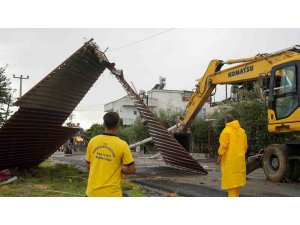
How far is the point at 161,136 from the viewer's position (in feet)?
39.0

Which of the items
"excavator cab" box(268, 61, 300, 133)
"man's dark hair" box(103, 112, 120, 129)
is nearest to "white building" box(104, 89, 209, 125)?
"excavator cab" box(268, 61, 300, 133)

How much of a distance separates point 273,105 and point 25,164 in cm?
829

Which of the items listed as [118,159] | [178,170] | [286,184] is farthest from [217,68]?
[118,159]

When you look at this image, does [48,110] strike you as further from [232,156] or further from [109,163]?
[109,163]

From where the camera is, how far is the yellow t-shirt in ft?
13.1

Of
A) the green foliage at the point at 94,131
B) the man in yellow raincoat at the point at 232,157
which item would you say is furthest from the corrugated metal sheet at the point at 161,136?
the green foliage at the point at 94,131

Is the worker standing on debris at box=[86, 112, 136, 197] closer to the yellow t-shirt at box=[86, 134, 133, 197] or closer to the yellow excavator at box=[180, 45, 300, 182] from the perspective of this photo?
the yellow t-shirt at box=[86, 134, 133, 197]

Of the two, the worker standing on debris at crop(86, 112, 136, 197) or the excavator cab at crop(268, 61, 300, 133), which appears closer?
the worker standing on debris at crop(86, 112, 136, 197)

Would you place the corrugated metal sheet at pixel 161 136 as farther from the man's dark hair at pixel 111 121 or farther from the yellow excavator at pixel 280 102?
the man's dark hair at pixel 111 121

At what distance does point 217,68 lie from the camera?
14414 millimetres

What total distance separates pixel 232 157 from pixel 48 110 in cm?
627

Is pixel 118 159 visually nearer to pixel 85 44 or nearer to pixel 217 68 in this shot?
pixel 85 44

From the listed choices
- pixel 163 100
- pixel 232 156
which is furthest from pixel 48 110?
pixel 163 100

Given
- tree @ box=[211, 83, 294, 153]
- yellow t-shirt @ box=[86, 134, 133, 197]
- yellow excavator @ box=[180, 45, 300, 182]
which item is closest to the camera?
yellow t-shirt @ box=[86, 134, 133, 197]
